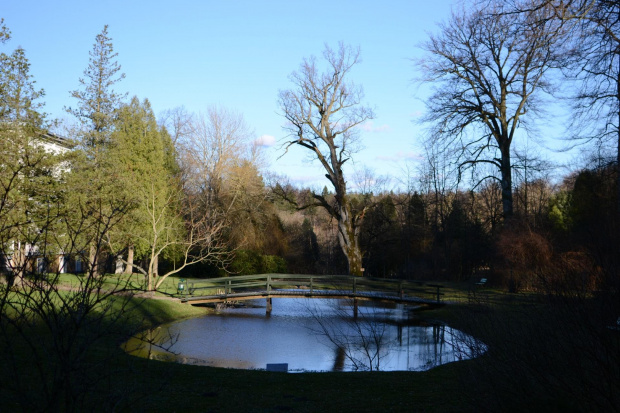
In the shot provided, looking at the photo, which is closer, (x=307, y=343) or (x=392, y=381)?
(x=392, y=381)

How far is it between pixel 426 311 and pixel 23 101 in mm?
17951

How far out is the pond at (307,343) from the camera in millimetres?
13742

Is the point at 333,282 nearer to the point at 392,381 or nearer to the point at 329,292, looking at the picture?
the point at 329,292

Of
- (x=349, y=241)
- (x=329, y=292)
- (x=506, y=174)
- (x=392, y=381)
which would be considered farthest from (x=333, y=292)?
(x=392, y=381)

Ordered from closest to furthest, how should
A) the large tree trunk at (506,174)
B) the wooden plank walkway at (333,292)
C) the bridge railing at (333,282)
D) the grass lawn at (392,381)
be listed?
the grass lawn at (392,381), the wooden plank walkway at (333,292), the bridge railing at (333,282), the large tree trunk at (506,174)

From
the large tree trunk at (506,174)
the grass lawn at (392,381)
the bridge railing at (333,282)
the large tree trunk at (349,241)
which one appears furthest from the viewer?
the large tree trunk at (349,241)

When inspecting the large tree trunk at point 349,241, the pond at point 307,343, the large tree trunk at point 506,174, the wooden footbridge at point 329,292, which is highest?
the large tree trunk at point 506,174

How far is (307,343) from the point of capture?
1652cm

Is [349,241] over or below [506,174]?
below

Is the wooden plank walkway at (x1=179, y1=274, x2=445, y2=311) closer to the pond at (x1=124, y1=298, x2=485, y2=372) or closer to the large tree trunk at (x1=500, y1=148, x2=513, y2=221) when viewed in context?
the pond at (x1=124, y1=298, x2=485, y2=372)

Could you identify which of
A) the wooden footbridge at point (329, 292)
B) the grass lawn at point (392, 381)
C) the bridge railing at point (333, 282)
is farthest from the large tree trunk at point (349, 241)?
the grass lawn at point (392, 381)

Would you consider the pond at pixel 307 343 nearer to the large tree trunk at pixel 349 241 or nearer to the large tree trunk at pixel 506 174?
the large tree trunk at pixel 506 174

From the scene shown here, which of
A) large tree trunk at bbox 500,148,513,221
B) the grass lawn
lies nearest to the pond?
the grass lawn

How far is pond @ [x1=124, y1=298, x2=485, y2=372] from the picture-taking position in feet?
45.1
